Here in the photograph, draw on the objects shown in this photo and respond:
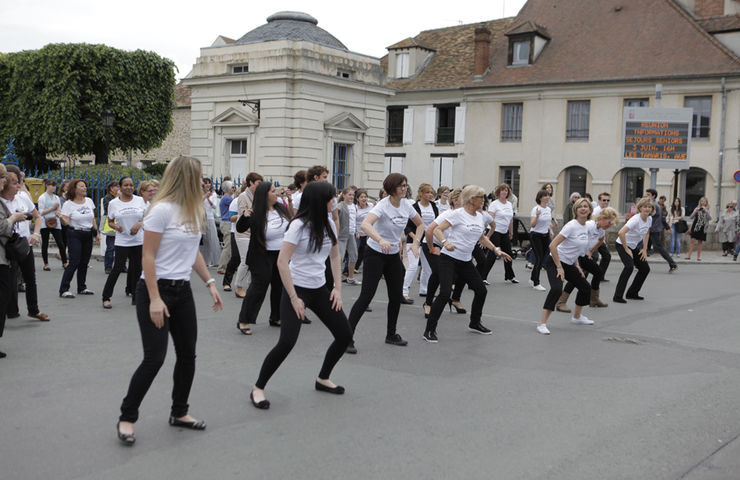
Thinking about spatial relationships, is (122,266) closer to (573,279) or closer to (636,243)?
(573,279)

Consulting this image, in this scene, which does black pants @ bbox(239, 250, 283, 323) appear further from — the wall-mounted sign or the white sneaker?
the wall-mounted sign

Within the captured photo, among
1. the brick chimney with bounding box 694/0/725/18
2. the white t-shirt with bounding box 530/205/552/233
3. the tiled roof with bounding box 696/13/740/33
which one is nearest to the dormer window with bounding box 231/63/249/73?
the white t-shirt with bounding box 530/205/552/233

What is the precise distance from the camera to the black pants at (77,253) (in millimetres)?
10570

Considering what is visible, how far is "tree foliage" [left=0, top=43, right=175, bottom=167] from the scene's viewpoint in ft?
104

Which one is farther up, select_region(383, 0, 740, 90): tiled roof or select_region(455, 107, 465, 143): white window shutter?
select_region(383, 0, 740, 90): tiled roof

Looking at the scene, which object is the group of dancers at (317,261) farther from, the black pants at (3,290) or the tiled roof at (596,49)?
the tiled roof at (596,49)

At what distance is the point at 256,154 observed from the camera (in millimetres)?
25000

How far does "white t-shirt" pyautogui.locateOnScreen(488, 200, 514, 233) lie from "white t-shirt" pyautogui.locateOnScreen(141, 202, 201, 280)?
31.2 ft

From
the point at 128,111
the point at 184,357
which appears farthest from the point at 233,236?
the point at 128,111

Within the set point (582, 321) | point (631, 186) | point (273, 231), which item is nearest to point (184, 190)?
point (273, 231)

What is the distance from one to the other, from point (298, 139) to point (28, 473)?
68.2 feet

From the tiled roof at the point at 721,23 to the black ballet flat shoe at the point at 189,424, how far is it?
3343 cm

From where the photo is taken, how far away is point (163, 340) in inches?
180

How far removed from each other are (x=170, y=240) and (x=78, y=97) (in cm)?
3036
